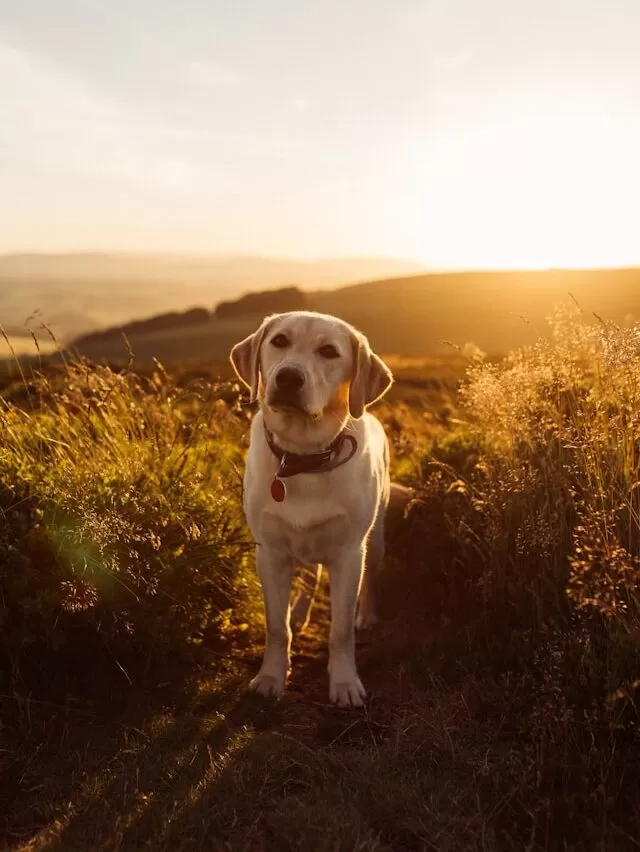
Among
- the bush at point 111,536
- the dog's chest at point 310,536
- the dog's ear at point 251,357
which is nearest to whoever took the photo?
the bush at point 111,536

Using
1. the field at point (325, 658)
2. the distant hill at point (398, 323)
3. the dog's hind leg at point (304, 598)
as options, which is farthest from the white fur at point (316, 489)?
the distant hill at point (398, 323)

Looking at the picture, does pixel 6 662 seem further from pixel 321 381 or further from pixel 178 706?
pixel 321 381

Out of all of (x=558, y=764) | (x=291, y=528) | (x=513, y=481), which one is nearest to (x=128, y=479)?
(x=291, y=528)

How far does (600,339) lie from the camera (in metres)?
3.89

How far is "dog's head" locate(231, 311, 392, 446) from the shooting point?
375 centimetres

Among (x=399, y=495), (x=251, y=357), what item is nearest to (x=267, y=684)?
(x=251, y=357)

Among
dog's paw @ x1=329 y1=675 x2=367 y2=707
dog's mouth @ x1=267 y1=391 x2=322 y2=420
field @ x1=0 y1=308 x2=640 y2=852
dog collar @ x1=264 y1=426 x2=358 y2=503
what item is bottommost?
dog's paw @ x1=329 y1=675 x2=367 y2=707

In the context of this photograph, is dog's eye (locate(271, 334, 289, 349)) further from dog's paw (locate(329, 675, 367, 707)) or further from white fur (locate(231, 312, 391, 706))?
dog's paw (locate(329, 675, 367, 707))

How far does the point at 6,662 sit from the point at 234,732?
1116mm

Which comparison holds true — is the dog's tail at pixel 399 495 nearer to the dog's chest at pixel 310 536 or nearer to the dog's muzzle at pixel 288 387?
the dog's chest at pixel 310 536

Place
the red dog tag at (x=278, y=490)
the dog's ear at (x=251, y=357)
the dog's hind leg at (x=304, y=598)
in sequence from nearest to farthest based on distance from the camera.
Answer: the red dog tag at (x=278, y=490) → the dog's ear at (x=251, y=357) → the dog's hind leg at (x=304, y=598)

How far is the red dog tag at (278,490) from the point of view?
3.92 meters

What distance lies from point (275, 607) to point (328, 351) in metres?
1.40

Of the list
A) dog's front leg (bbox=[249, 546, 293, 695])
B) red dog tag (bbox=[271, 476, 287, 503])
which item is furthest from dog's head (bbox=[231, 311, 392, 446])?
dog's front leg (bbox=[249, 546, 293, 695])
